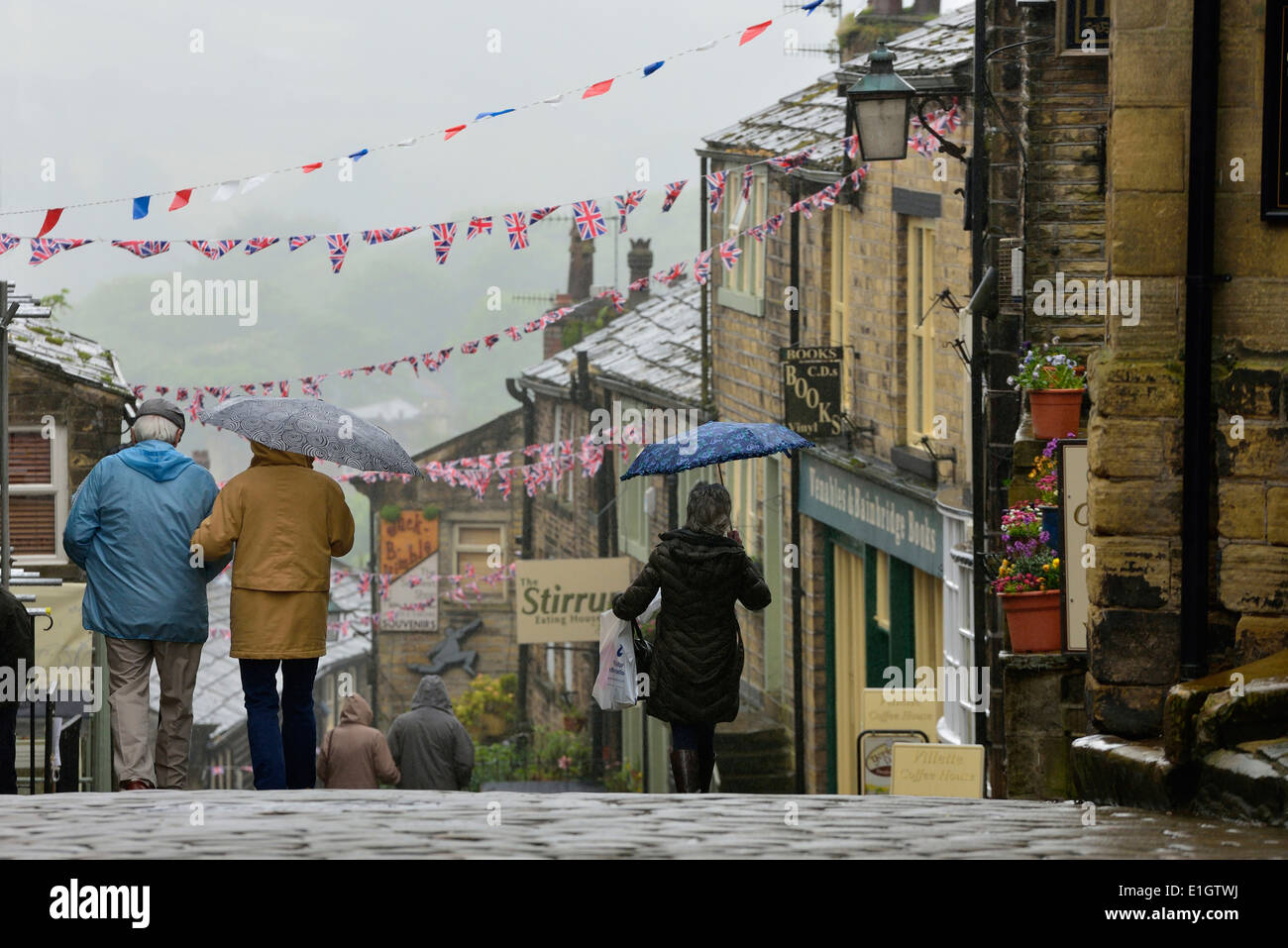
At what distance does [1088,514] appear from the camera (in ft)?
21.7

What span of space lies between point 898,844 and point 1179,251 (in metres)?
2.52

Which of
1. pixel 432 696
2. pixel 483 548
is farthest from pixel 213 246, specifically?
pixel 483 548

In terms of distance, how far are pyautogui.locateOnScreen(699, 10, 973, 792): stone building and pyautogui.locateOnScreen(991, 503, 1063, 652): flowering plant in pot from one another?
3034 mm

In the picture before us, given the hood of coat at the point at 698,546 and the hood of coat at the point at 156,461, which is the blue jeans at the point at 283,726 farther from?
the hood of coat at the point at 698,546

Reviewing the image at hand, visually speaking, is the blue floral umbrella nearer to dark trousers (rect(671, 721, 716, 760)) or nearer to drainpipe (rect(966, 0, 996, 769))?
drainpipe (rect(966, 0, 996, 769))

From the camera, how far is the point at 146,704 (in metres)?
7.86

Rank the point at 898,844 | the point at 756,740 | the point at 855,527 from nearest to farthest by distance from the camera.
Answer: the point at 898,844 < the point at 855,527 < the point at 756,740

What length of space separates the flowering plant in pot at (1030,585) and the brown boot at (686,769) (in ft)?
5.35

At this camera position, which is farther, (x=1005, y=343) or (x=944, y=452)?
(x=944, y=452)

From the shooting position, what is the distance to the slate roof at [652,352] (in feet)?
80.0

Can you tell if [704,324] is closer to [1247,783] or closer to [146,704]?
[146,704]

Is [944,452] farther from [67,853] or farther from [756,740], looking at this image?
[67,853]

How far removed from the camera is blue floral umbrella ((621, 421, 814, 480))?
977cm
